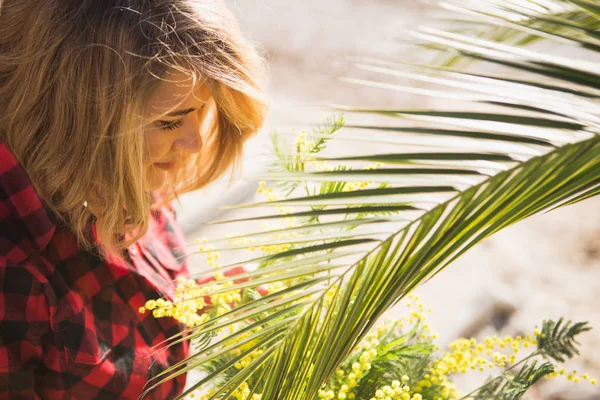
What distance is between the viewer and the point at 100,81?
3.16 feet

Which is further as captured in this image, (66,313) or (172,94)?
(66,313)

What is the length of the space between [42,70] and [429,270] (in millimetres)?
690

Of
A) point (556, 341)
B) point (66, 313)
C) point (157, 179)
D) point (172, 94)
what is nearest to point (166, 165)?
point (157, 179)

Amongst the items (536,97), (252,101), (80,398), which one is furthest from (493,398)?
(80,398)

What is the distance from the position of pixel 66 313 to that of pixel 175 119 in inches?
15.5

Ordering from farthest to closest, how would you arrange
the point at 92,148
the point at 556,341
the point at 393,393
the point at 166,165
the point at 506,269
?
the point at 506,269
the point at 166,165
the point at 92,148
the point at 556,341
the point at 393,393

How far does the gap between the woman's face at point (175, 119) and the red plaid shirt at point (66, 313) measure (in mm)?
197

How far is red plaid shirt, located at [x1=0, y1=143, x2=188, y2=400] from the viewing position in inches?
40.8

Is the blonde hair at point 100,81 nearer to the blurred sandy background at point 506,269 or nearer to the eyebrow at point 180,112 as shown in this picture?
the eyebrow at point 180,112

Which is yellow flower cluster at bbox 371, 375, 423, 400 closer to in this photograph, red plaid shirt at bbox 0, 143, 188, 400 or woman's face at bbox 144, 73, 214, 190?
red plaid shirt at bbox 0, 143, 188, 400

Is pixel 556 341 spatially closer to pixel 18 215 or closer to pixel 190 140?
pixel 190 140

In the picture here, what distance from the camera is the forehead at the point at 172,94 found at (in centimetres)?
98

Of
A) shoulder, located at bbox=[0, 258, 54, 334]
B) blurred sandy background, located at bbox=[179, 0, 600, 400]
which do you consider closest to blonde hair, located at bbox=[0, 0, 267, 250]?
shoulder, located at bbox=[0, 258, 54, 334]

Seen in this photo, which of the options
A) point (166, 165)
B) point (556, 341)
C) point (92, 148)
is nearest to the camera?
point (556, 341)
